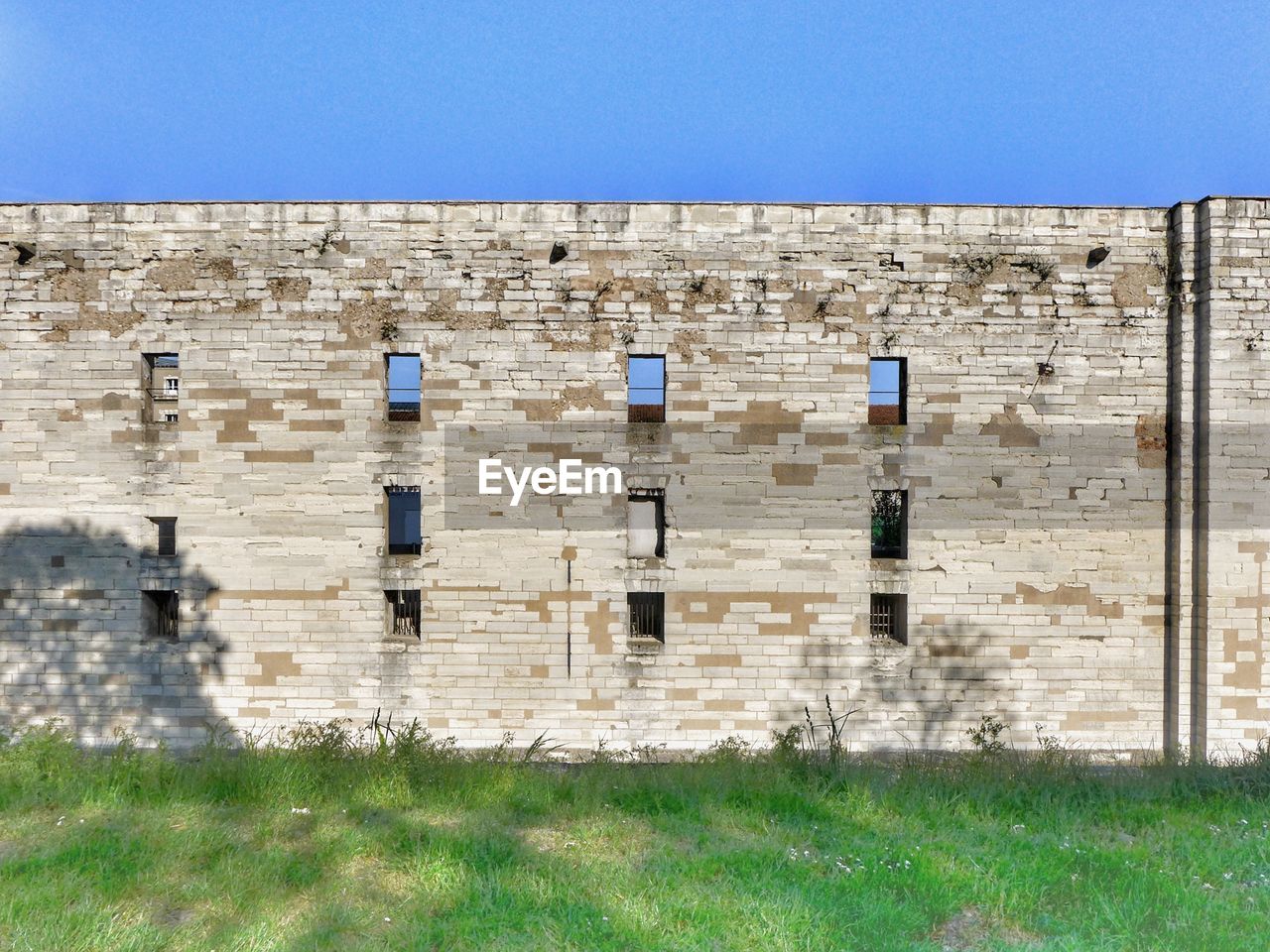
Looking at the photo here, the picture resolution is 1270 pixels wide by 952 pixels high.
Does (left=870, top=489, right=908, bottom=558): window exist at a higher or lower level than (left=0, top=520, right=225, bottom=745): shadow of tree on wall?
higher

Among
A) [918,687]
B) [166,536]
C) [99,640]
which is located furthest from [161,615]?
[918,687]

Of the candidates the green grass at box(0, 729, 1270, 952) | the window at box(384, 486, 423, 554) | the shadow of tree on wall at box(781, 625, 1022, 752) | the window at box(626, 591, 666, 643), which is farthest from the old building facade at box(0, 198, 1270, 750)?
the window at box(384, 486, 423, 554)

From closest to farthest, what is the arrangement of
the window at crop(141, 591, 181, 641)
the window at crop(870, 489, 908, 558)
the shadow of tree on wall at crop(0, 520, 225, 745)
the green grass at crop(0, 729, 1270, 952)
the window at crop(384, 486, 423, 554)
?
the green grass at crop(0, 729, 1270, 952)
the shadow of tree on wall at crop(0, 520, 225, 745)
the window at crop(141, 591, 181, 641)
the window at crop(870, 489, 908, 558)
the window at crop(384, 486, 423, 554)

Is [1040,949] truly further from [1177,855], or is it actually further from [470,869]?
[470,869]

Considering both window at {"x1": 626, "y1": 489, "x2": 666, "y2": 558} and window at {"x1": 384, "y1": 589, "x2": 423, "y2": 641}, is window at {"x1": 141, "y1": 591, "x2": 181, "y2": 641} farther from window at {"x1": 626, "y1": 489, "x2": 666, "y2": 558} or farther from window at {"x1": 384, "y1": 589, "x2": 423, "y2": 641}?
window at {"x1": 626, "y1": 489, "x2": 666, "y2": 558}

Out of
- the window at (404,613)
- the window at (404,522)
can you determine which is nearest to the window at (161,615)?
the window at (404,613)

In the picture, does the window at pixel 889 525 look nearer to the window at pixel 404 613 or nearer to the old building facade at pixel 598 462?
the old building facade at pixel 598 462

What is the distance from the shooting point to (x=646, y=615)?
975 cm

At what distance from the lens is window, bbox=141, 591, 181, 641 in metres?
9.47

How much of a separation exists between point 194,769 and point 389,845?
2796mm

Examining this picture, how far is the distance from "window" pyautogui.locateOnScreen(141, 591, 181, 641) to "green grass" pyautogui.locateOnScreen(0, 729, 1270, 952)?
9.72ft

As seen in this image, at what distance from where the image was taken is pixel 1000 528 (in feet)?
30.9

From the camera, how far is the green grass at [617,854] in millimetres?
4051

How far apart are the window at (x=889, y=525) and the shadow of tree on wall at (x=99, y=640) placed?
10.8m
